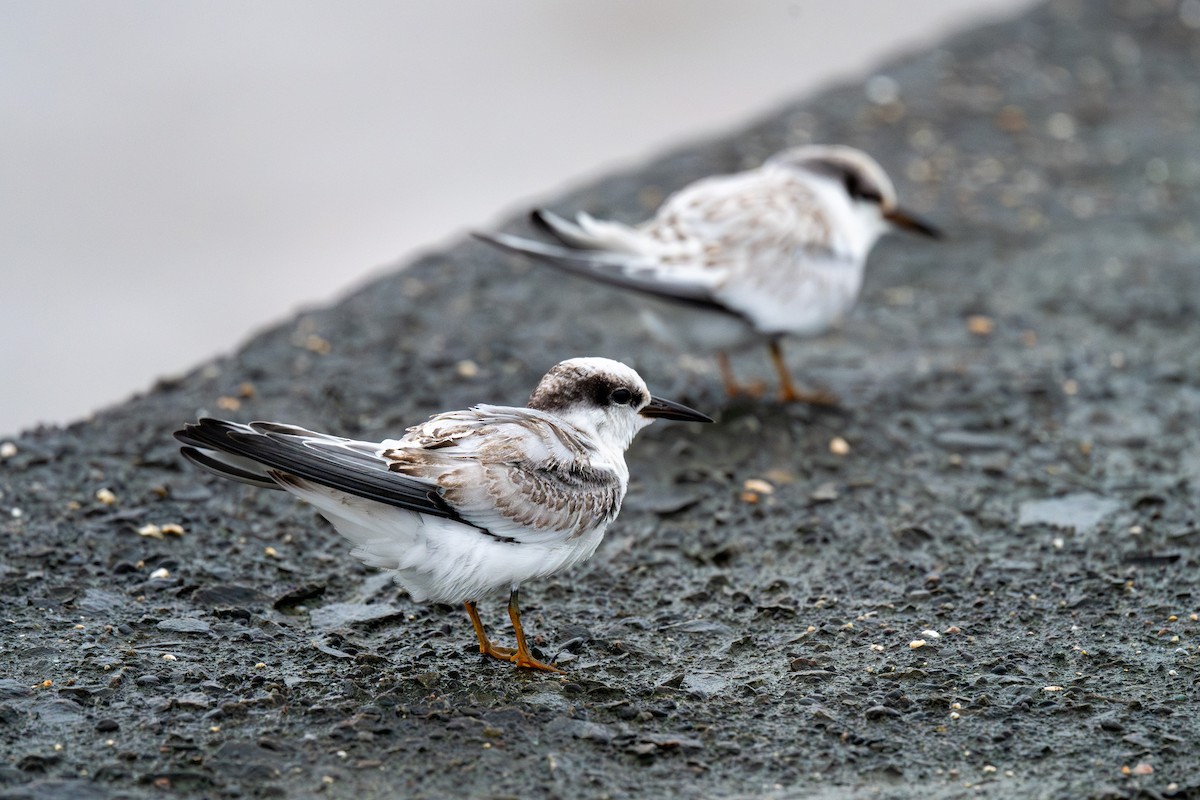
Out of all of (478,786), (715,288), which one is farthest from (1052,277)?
(478,786)

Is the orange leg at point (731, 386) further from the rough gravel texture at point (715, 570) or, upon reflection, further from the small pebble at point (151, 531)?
the small pebble at point (151, 531)

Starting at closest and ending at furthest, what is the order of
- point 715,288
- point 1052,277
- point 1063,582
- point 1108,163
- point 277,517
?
point 1063,582 < point 277,517 < point 715,288 < point 1052,277 < point 1108,163

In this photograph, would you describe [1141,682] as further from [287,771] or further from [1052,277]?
[1052,277]

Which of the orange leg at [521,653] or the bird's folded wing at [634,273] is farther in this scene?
the bird's folded wing at [634,273]

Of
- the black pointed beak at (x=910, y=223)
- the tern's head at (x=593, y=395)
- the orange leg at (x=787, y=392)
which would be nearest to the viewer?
the tern's head at (x=593, y=395)

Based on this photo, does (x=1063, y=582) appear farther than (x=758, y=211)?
No

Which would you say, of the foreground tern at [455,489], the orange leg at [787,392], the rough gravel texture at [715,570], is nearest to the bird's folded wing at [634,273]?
the orange leg at [787,392]

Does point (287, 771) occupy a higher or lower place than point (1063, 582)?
higher
